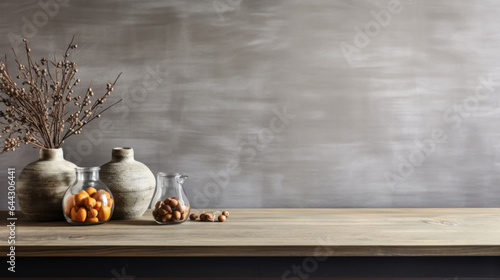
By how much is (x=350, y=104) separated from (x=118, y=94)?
40.0 inches

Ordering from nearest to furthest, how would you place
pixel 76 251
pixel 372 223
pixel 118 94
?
pixel 76 251 < pixel 372 223 < pixel 118 94

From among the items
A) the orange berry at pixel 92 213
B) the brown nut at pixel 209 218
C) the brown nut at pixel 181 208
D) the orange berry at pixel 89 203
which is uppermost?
the orange berry at pixel 89 203

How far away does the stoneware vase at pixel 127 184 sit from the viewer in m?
1.45

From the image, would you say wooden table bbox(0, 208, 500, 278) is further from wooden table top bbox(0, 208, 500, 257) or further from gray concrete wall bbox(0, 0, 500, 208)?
gray concrete wall bbox(0, 0, 500, 208)

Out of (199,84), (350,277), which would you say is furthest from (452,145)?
(199,84)

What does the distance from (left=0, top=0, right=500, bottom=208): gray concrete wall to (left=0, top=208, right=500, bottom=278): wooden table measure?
0.93 ft

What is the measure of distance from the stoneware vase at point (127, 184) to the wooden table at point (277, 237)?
0.15ft

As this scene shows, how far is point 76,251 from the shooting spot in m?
1.12

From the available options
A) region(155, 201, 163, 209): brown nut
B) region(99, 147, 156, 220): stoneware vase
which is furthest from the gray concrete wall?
region(155, 201, 163, 209): brown nut

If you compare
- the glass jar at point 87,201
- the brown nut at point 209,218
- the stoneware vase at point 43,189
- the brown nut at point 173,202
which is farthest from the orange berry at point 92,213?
the brown nut at point 209,218

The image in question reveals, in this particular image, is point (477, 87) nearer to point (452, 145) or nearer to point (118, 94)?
point (452, 145)

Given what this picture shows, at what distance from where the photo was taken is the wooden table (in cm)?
112

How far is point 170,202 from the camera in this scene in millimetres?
1397

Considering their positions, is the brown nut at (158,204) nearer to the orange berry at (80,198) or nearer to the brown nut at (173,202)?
the brown nut at (173,202)
